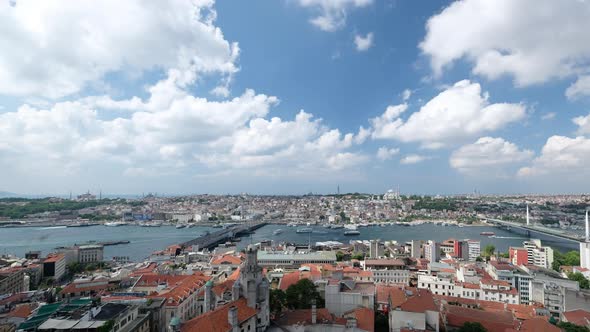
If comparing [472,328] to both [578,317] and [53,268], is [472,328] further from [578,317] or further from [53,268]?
[53,268]

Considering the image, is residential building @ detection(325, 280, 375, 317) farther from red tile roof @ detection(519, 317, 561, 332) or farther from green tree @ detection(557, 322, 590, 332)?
green tree @ detection(557, 322, 590, 332)

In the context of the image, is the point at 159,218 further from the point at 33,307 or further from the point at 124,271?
the point at 33,307

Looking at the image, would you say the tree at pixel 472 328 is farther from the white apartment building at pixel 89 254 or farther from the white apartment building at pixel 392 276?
the white apartment building at pixel 89 254

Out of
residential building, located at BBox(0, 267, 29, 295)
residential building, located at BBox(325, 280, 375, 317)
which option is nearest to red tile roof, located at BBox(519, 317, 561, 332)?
residential building, located at BBox(325, 280, 375, 317)

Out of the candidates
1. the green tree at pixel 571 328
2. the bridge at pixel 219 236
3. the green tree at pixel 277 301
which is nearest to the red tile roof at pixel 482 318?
the green tree at pixel 571 328

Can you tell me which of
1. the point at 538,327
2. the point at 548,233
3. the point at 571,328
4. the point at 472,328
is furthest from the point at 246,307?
the point at 548,233

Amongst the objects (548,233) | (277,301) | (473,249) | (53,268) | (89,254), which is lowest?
(548,233)
